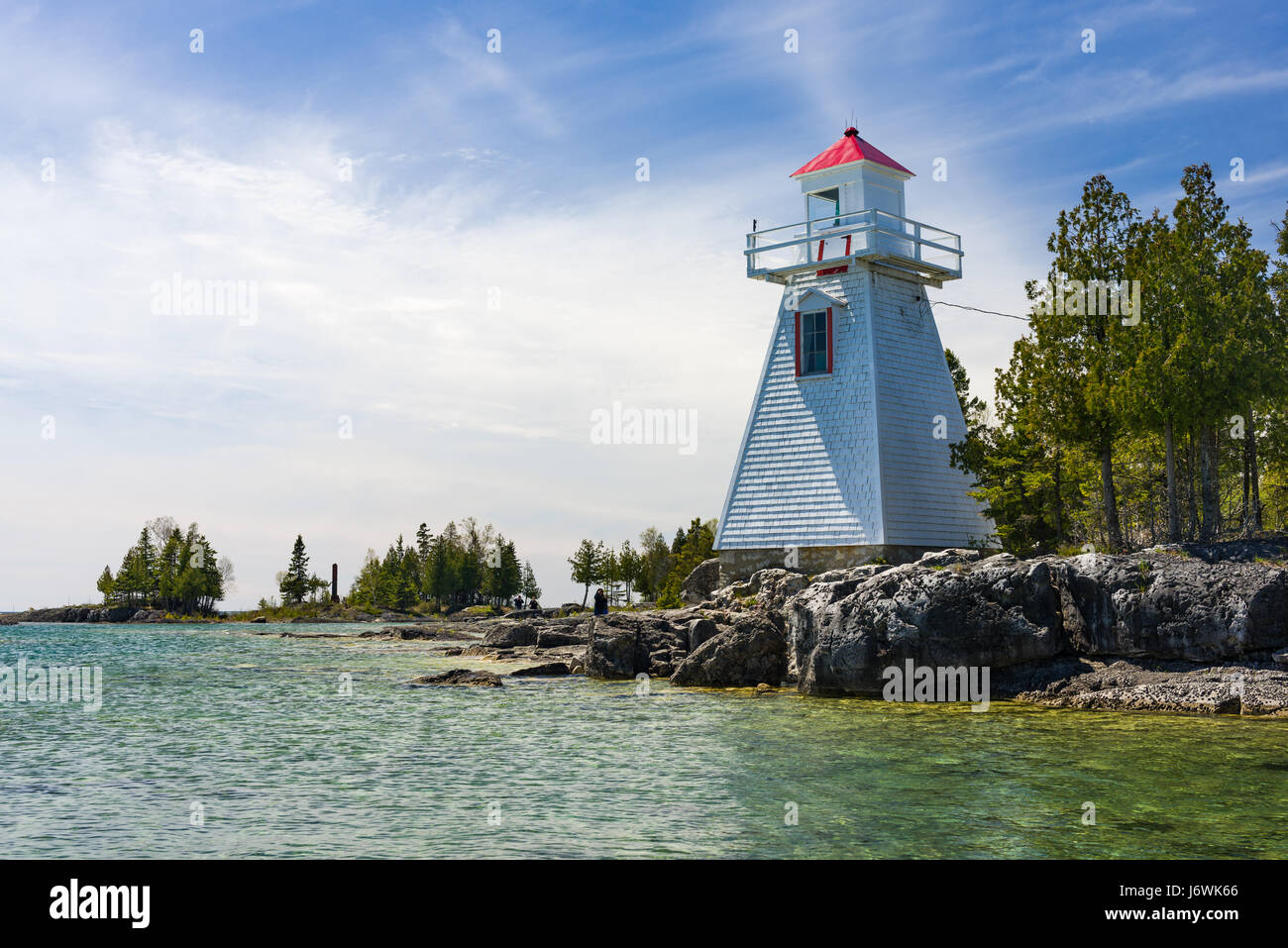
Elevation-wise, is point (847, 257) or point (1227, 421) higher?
point (847, 257)

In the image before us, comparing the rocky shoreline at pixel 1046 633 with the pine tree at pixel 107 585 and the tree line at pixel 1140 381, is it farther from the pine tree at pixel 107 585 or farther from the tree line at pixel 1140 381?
the pine tree at pixel 107 585

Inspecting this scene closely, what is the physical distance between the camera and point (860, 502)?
3105cm

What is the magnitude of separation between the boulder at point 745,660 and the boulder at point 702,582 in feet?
35.1

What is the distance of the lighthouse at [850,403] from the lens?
103 feet

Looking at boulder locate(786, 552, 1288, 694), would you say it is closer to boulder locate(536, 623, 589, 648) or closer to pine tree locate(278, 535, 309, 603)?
boulder locate(536, 623, 589, 648)

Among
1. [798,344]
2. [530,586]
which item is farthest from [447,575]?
[798,344]

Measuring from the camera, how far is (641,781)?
14.0 meters

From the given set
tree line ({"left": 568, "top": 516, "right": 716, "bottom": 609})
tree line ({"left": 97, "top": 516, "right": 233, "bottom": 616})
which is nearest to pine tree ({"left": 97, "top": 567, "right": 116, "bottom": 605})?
tree line ({"left": 97, "top": 516, "right": 233, "bottom": 616})

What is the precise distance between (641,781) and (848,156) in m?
24.9

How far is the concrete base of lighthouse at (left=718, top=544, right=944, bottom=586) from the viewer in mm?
30641

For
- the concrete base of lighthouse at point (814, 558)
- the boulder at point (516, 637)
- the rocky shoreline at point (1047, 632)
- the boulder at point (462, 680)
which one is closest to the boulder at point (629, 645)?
the rocky shoreline at point (1047, 632)
